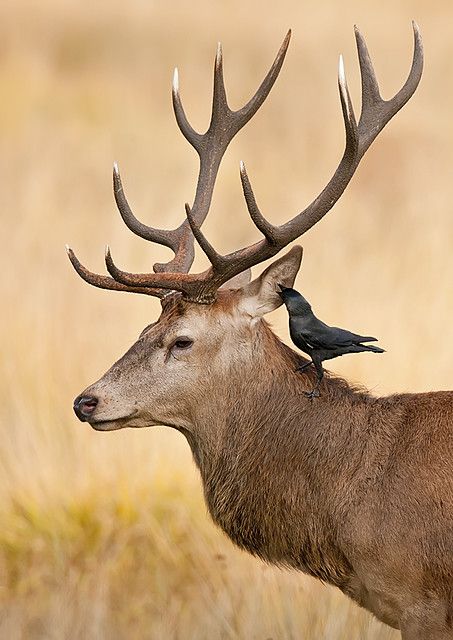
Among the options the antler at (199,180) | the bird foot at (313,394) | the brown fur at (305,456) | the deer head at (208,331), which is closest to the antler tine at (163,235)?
the antler at (199,180)

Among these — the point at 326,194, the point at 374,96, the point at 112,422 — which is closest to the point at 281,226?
the point at 326,194

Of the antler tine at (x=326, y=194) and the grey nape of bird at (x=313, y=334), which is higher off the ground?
the antler tine at (x=326, y=194)

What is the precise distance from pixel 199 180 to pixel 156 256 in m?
4.14

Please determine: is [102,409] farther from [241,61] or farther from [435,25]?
[435,25]

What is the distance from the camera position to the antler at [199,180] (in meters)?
5.87

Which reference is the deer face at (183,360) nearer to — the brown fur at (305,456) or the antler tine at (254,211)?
the brown fur at (305,456)

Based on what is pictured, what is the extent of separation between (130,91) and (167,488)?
1124 centimetres

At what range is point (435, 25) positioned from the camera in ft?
67.2

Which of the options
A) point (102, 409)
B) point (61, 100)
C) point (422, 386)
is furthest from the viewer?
point (61, 100)

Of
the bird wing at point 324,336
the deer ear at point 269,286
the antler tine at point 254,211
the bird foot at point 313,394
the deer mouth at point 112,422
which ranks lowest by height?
the deer mouth at point 112,422

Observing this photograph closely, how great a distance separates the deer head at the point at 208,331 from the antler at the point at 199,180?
4cm

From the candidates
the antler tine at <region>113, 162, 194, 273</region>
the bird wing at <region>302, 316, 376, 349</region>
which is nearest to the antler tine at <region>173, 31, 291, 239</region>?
the antler tine at <region>113, 162, 194, 273</region>

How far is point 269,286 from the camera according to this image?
221 inches

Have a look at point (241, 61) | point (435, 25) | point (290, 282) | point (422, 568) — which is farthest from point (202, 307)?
point (435, 25)
